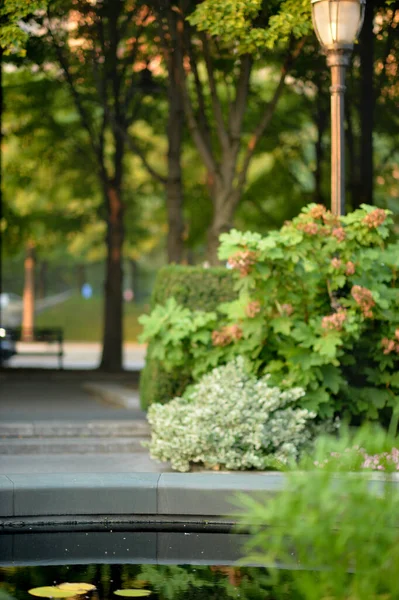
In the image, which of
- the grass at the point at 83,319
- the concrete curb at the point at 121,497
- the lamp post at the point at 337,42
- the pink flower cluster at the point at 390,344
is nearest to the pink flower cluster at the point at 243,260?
the lamp post at the point at 337,42

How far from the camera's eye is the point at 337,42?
1256 cm

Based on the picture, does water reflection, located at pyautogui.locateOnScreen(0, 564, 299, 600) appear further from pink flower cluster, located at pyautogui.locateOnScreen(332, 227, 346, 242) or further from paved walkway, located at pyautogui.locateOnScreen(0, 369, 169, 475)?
pink flower cluster, located at pyautogui.locateOnScreen(332, 227, 346, 242)

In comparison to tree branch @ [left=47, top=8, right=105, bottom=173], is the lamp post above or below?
below

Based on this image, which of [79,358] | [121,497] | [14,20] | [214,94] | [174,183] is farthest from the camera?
[79,358]

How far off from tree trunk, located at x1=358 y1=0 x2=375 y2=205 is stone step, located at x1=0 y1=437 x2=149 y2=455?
8482mm

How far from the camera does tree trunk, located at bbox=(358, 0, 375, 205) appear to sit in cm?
1956

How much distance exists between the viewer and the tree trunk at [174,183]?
20.9m

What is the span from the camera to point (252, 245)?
1183 centimetres

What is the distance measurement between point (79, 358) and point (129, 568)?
30.3 meters

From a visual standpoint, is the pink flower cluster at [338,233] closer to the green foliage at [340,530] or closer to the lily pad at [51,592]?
the lily pad at [51,592]

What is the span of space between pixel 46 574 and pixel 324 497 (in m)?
3.62

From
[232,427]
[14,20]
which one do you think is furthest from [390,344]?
[14,20]

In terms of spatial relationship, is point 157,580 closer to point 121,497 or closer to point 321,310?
point 121,497

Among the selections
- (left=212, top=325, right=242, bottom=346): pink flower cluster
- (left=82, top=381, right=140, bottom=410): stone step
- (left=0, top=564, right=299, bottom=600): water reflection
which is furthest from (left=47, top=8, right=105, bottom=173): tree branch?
(left=0, top=564, right=299, bottom=600): water reflection
